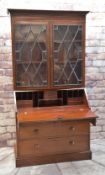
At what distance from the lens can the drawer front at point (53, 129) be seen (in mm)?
3053

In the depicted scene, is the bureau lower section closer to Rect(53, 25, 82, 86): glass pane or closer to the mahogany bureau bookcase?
the mahogany bureau bookcase

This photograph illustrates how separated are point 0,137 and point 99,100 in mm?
1672

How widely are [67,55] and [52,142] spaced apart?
1157 millimetres

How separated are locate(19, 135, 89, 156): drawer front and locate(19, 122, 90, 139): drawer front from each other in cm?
7

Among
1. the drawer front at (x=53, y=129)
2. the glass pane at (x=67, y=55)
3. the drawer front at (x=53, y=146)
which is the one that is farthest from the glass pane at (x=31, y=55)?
the drawer front at (x=53, y=146)

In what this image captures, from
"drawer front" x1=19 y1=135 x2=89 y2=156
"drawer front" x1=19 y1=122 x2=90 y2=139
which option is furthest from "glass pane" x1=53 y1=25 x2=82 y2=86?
"drawer front" x1=19 y1=135 x2=89 y2=156

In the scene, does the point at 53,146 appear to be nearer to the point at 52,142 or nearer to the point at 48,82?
the point at 52,142

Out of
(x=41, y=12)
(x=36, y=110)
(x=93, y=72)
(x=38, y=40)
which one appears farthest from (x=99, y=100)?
(x=41, y=12)

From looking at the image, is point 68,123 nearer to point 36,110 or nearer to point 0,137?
point 36,110

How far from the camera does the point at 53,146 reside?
3.17m

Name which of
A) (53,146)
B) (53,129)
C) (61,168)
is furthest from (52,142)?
(61,168)

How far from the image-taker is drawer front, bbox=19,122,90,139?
3.05 metres

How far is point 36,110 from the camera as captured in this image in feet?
10.3

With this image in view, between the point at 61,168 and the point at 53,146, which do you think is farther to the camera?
the point at 53,146
